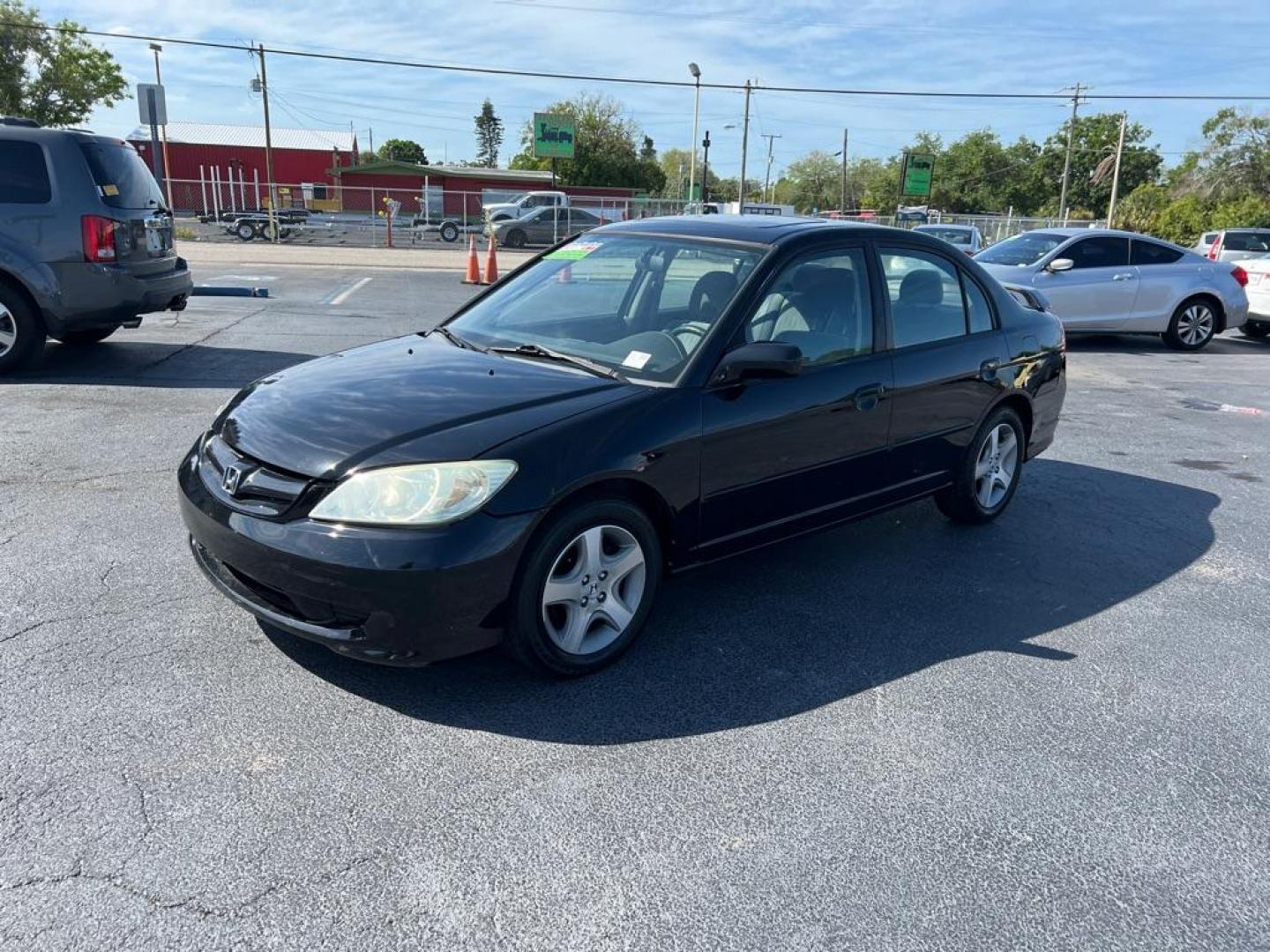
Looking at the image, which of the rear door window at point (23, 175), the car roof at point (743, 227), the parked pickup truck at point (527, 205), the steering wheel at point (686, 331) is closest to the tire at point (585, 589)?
the steering wheel at point (686, 331)

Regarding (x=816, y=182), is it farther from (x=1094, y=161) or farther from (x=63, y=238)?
(x=63, y=238)

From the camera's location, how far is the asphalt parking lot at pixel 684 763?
2346mm

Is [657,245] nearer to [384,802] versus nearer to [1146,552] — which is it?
[384,802]

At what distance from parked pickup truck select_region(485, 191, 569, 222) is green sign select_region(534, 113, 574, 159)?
13.9 m

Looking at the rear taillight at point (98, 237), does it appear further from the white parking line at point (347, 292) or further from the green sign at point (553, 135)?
the green sign at point (553, 135)

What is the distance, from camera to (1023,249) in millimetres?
12836

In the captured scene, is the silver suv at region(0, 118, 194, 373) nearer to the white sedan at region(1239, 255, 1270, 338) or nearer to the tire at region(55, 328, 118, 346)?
the tire at region(55, 328, 118, 346)

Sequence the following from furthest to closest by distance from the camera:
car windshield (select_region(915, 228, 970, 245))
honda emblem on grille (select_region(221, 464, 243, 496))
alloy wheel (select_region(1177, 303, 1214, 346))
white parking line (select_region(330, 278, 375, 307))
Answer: car windshield (select_region(915, 228, 970, 245)), white parking line (select_region(330, 278, 375, 307)), alloy wheel (select_region(1177, 303, 1214, 346)), honda emblem on grille (select_region(221, 464, 243, 496))

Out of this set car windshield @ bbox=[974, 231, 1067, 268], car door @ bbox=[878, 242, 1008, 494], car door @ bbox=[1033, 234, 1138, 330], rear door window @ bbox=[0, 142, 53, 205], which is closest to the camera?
car door @ bbox=[878, 242, 1008, 494]

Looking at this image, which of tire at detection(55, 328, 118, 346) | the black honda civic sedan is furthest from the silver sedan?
tire at detection(55, 328, 118, 346)

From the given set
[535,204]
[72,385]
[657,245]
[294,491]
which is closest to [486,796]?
[294,491]

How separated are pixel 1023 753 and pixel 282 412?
2833 mm

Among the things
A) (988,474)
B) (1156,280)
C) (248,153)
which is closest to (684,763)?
(988,474)

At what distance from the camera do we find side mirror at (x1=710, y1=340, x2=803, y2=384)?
3.59 meters
